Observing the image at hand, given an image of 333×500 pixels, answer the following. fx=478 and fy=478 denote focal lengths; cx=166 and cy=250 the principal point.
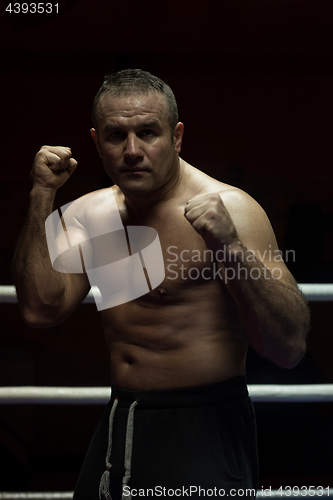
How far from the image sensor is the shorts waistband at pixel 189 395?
Result: 2.99 ft

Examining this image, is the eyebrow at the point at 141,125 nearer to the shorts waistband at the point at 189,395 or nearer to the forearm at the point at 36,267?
the forearm at the point at 36,267

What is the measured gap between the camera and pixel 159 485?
0.88m

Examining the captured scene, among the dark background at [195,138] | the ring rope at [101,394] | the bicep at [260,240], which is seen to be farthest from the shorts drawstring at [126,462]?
the dark background at [195,138]

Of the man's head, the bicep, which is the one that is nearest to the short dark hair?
the man's head

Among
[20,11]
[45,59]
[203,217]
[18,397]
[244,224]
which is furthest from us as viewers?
[45,59]

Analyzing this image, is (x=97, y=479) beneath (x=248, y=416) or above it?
beneath

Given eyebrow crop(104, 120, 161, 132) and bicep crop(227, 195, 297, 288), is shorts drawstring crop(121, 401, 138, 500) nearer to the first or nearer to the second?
bicep crop(227, 195, 297, 288)

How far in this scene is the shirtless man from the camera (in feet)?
2.90

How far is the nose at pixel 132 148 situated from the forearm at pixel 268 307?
10.4 inches

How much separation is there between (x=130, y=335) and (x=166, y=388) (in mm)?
129

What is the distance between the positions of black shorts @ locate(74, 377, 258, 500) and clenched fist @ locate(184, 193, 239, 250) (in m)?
0.31

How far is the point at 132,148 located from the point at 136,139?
0.02 m

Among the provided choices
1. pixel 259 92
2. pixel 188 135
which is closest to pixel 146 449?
pixel 188 135

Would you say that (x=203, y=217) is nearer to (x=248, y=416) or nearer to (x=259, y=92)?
(x=248, y=416)
